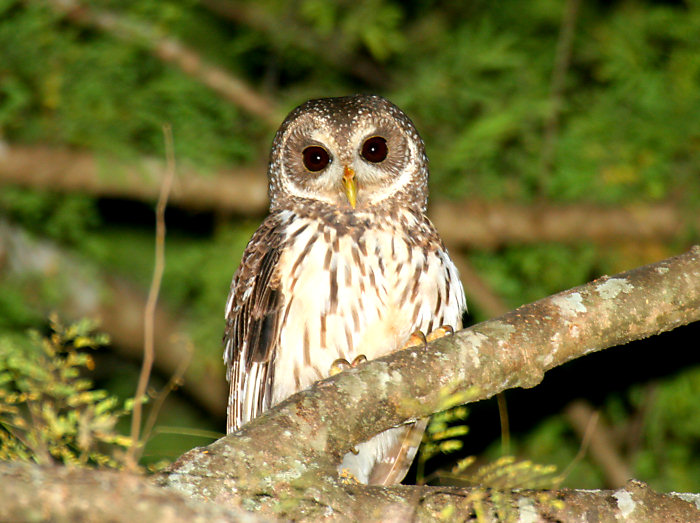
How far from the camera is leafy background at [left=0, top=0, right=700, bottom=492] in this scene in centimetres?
616

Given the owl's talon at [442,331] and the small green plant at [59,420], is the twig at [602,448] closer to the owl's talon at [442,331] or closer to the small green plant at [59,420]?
the owl's talon at [442,331]

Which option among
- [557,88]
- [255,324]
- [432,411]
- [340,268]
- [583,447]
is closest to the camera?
[432,411]

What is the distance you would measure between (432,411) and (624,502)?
0.73 metres

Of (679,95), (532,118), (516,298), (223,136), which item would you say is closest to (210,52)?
(223,136)

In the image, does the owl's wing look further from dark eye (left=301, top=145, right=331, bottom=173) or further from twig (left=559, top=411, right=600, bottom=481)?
twig (left=559, top=411, right=600, bottom=481)

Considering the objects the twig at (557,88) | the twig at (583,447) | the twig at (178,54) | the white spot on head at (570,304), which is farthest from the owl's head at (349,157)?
the twig at (557,88)

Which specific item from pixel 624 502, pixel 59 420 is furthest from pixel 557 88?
pixel 59 420

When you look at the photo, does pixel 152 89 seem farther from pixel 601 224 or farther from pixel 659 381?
pixel 659 381

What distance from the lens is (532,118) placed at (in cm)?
643

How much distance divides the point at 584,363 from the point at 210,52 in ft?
13.3

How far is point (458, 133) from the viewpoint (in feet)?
21.3

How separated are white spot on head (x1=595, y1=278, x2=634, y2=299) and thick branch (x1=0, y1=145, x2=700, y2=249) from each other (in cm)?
306

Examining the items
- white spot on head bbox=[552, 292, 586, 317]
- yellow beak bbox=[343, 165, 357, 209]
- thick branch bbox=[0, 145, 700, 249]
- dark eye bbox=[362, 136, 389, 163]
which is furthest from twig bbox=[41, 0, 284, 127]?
white spot on head bbox=[552, 292, 586, 317]

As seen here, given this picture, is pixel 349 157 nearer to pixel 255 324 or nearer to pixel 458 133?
pixel 255 324
